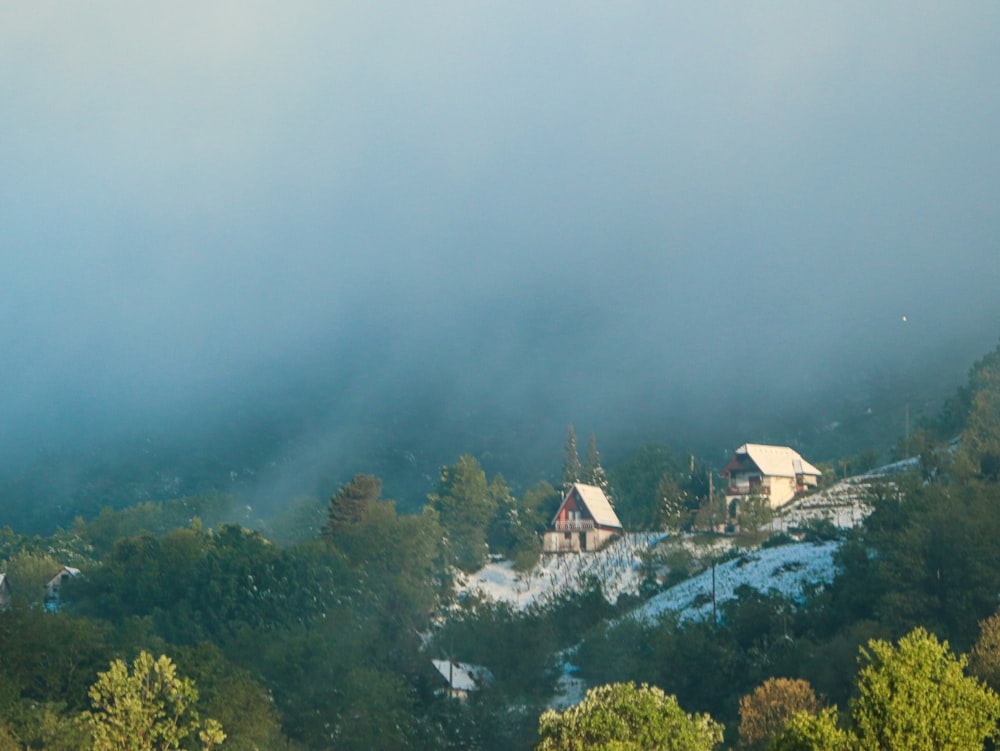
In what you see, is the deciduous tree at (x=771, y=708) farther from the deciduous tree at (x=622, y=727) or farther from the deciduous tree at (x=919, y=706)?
the deciduous tree at (x=919, y=706)

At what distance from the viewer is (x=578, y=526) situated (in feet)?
421

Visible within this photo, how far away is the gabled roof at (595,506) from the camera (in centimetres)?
12875

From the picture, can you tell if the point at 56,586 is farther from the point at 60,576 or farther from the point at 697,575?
the point at 697,575

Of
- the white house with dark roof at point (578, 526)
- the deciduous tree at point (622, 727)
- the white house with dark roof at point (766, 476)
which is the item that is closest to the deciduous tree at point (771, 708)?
the deciduous tree at point (622, 727)

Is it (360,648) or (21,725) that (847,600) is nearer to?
(360,648)

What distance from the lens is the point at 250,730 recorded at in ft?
199

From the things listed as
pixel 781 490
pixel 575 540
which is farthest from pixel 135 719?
pixel 781 490

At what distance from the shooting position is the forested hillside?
5397 cm

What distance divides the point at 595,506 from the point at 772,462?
56.4ft

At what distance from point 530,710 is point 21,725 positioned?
94.3ft

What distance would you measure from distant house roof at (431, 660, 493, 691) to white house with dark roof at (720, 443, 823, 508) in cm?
4443

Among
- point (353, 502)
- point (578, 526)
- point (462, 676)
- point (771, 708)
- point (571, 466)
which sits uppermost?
point (571, 466)

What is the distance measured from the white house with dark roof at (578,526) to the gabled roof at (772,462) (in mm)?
12293

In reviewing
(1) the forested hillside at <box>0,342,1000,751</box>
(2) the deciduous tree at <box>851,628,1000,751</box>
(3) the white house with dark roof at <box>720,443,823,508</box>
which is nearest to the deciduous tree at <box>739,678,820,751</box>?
(1) the forested hillside at <box>0,342,1000,751</box>
